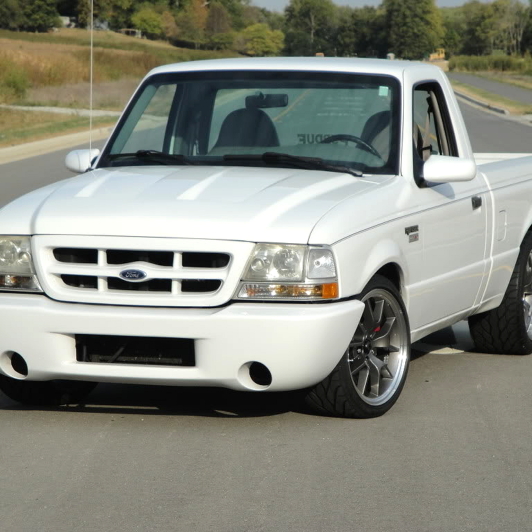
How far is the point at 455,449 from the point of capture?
5164mm

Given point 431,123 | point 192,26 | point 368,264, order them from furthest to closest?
1. point 192,26
2. point 431,123
3. point 368,264

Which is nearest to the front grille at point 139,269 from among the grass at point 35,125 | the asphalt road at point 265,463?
the asphalt road at point 265,463

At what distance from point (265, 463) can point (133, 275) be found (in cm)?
96

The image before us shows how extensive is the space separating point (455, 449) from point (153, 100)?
9.37 feet

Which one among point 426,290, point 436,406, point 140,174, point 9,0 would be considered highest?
point 140,174

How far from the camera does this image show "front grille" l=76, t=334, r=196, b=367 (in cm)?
518

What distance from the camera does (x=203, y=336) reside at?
506 centimetres

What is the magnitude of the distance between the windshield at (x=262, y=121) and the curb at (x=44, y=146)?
1693 centimetres

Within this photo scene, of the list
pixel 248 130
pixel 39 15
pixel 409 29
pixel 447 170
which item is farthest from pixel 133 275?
pixel 409 29

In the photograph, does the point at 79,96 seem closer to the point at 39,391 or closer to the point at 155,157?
the point at 155,157

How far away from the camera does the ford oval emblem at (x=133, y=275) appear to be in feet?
16.8

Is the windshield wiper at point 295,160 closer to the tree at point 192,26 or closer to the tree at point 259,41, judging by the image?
the tree at point 192,26

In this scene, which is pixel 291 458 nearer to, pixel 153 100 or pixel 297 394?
pixel 297 394

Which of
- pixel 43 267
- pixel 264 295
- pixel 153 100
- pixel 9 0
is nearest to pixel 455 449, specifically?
pixel 264 295
